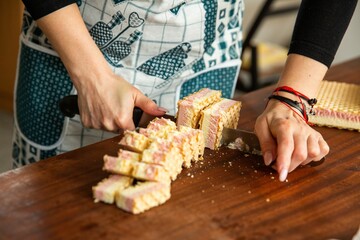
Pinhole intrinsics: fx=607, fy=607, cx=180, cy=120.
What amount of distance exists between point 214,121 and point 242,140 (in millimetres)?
95

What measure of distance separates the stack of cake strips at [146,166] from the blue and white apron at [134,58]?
Answer: 1.14 feet

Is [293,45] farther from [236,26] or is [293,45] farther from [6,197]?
[6,197]

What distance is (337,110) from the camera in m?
1.65

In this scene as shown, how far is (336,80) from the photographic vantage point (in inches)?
78.7

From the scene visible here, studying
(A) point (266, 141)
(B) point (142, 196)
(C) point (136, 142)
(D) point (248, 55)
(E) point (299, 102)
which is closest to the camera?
(B) point (142, 196)

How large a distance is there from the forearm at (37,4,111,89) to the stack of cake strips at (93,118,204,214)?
22 centimetres

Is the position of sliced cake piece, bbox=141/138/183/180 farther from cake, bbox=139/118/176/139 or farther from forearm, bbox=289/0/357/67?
forearm, bbox=289/0/357/67

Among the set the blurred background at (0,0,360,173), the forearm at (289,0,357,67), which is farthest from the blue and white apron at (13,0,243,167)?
the blurred background at (0,0,360,173)

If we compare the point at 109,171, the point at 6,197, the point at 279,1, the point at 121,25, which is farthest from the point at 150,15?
the point at 279,1

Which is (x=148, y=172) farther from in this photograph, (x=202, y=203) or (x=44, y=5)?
(x=44, y=5)

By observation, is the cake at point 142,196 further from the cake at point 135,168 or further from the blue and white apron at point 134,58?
the blue and white apron at point 134,58

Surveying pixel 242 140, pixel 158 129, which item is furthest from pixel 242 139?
pixel 158 129

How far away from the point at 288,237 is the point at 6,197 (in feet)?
1.85

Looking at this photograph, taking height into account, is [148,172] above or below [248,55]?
above
